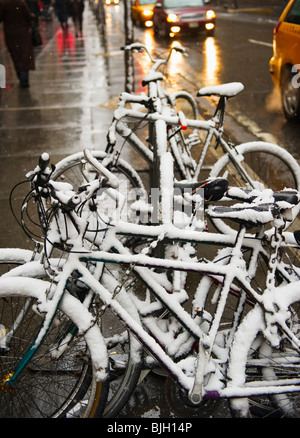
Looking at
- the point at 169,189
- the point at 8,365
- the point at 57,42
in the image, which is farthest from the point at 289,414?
the point at 57,42

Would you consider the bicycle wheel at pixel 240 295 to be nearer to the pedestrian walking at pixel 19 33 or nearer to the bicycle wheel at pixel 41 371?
the bicycle wheel at pixel 41 371

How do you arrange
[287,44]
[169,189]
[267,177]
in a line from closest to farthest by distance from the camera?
1. [169,189]
2. [267,177]
3. [287,44]

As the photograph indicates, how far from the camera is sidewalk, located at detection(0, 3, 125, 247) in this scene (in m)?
6.25

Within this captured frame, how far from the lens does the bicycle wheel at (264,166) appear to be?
164 inches

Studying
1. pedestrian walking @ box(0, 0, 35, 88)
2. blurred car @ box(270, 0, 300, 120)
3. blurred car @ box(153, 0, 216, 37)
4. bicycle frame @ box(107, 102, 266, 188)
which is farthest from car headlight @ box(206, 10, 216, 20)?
bicycle frame @ box(107, 102, 266, 188)

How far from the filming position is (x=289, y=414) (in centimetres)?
240

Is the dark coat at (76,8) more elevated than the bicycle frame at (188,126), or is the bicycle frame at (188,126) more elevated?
the dark coat at (76,8)

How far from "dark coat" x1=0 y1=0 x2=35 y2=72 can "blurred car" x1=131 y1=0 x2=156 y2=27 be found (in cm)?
1403

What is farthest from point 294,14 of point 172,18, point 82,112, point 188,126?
point 172,18

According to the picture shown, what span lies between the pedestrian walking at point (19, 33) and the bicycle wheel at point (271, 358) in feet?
31.8

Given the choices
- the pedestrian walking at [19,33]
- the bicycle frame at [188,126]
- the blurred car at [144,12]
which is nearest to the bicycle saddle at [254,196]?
the bicycle frame at [188,126]

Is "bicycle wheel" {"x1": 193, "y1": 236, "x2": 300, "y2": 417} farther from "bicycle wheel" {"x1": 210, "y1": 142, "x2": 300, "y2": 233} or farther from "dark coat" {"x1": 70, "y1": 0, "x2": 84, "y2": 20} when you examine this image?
"dark coat" {"x1": 70, "y1": 0, "x2": 84, "y2": 20}
